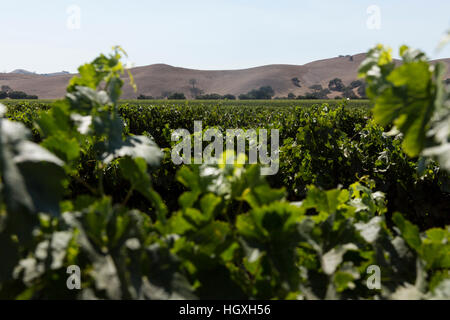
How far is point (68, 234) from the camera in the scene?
0.88 m

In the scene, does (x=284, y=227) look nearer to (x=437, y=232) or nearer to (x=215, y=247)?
(x=215, y=247)

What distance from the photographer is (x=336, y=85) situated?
140125 millimetres

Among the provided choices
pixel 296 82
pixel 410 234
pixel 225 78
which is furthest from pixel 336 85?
pixel 410 234

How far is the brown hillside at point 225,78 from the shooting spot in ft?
467

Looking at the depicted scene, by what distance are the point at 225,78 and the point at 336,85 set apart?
57.1 m

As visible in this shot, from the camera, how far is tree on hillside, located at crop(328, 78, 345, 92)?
13625cm

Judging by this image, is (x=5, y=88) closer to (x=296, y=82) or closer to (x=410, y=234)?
(x=296, y=82)

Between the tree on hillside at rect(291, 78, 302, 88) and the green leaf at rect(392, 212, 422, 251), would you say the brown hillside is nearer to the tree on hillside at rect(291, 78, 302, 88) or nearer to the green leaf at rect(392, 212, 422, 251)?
the tree on hillside at rect(291, 78, 302, 88)

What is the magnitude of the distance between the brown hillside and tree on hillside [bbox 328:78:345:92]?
3.74 metres

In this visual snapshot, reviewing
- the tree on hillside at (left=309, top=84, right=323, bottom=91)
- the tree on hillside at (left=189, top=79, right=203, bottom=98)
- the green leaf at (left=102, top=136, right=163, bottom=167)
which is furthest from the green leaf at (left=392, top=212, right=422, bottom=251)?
the tree on hillside at (left=189, top=79, right=203, bottom=98)
